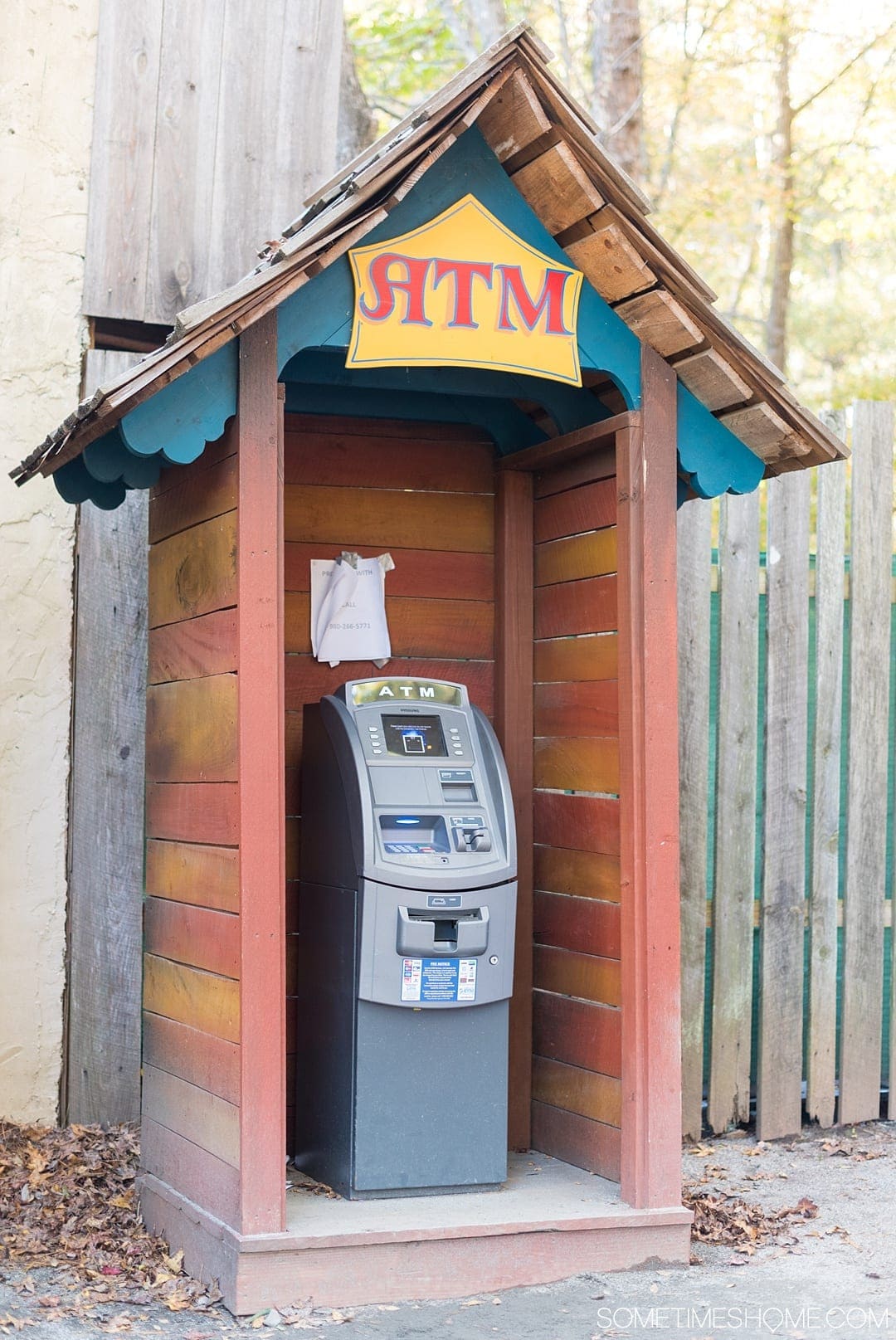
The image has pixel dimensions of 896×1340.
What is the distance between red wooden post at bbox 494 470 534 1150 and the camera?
4781 mm

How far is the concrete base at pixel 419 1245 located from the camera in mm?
3645

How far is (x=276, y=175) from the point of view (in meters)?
5.66

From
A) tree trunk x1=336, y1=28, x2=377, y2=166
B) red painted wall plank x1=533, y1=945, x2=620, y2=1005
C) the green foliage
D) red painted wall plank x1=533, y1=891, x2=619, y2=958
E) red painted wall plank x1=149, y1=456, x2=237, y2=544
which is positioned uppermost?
the green foliage

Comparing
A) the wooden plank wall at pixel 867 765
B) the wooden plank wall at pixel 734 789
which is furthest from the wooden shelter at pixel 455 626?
the wooden plank wall at pixel 867 765

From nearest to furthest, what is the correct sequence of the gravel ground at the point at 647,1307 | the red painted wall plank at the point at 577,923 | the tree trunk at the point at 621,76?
the gravel ground at the point at 647,1307
the red painted wall plank at the point at 577,923
the tree trunk at the point at 621,76

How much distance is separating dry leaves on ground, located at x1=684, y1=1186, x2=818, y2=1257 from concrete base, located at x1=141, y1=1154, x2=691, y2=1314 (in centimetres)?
29

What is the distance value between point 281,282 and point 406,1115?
2.34 meters

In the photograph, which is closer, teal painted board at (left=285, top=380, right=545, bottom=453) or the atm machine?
the atm machine

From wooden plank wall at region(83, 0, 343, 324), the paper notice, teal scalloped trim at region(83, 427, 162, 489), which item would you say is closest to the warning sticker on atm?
the paper notice

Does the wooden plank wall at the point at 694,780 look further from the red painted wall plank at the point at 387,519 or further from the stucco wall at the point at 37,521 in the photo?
the stucco wall at the point at 37,521

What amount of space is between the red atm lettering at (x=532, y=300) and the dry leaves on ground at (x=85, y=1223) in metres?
2.78

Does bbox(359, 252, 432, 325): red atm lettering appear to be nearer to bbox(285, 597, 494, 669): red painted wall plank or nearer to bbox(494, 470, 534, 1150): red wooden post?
bbox(494, 470, 534, 1150): red wooden post

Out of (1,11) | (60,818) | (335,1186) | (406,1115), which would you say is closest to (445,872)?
(406,1115)

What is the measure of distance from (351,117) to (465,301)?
4.53 meters
